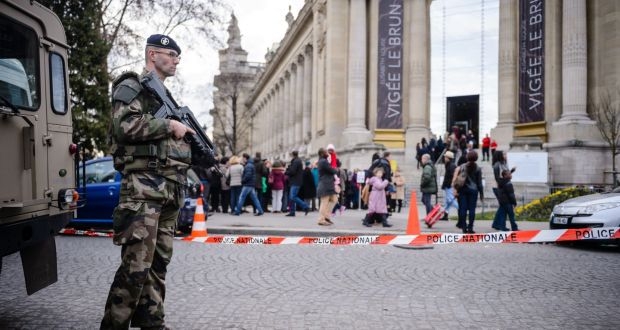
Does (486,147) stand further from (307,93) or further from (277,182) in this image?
(307,93)

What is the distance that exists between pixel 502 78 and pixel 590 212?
65.3 feet

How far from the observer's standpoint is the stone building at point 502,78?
2367 centimetres

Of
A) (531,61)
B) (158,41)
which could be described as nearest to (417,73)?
(531,61)

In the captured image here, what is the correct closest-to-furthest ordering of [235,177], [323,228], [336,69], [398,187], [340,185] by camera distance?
1. [323,228]
2. [235,177]
3. [340,185]
4. [398,187]
5. [336,69]

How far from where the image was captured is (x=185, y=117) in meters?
4.11

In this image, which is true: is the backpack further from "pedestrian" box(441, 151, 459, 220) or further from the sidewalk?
"pedestrian" box(441, 151, 459, 220)

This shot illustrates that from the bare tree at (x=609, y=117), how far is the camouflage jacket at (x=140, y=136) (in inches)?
816

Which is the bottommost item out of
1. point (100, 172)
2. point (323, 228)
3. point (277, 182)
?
point (323, 228)

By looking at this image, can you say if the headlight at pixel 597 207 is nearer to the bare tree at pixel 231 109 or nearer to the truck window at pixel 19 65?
the truck window at pixel 19 65

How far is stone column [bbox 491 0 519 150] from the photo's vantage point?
27734mm

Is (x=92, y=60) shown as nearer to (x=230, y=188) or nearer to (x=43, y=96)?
(x=230, y=188)

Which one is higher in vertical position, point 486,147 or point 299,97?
point 299,97

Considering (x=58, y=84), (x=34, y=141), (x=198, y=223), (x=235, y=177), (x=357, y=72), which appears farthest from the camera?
(x=357, y=72)

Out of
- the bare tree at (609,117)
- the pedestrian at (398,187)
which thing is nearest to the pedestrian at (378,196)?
the pedestrian at (398,187)
